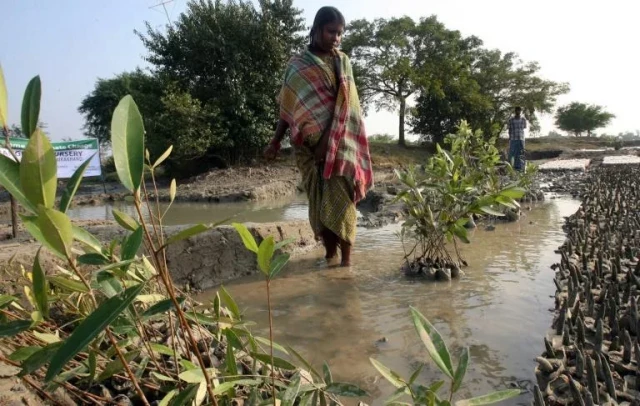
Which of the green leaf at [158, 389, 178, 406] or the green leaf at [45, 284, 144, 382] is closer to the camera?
the green leaf at [45, 284, 144, 382]

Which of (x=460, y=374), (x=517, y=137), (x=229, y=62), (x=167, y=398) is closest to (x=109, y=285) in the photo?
(x=167, y=398)

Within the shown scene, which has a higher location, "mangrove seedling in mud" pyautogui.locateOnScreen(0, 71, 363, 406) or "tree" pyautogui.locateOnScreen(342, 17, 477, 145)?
"tree" pyautogui.locateOnScreen(342, 17, 477, 145)

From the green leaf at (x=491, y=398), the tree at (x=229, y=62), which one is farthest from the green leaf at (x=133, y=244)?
the tree at (x=229, y=62)

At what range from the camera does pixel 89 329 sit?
559mm

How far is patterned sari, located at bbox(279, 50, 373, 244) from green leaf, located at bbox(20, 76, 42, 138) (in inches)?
98.2

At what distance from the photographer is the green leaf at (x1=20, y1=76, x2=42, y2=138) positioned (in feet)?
2.31

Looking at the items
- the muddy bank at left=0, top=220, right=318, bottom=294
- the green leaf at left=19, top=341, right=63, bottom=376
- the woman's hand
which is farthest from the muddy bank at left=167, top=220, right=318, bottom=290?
the green leaf at left=19, top=341, right=63, bottom=376

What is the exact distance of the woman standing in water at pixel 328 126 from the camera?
3201mm

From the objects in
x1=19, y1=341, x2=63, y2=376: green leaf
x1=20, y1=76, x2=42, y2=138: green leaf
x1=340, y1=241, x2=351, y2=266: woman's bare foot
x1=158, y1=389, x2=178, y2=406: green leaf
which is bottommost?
x1=340, y1=241, x2=351, y2=266: woman's bare foot

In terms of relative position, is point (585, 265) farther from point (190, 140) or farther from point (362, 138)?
point (190, 140)

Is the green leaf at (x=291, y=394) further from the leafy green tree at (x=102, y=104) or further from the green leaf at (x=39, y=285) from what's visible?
the leafy green tree at (x=102, y=104)

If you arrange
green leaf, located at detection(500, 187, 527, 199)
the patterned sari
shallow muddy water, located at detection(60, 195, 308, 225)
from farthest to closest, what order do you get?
shallow muddy water, located at detection(60, 195, 308, 225), the patterned sari, green leaf, located at detection(500, 187, 527, 199)

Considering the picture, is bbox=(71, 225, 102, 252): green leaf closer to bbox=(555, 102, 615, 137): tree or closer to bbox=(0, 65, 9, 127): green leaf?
bbox=(0, 65, 9, 127): green leaf

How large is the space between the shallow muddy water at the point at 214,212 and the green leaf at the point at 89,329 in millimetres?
5570
